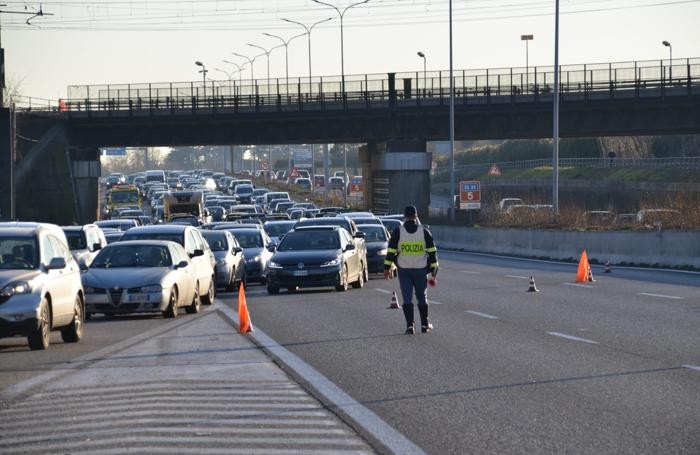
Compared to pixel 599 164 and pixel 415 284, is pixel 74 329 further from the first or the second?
pixel 599 164

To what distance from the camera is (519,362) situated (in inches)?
642

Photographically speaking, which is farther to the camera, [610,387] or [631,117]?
[631,117]

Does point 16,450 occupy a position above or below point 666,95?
below

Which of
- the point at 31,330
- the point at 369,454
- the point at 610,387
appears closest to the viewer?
the point at 369,454

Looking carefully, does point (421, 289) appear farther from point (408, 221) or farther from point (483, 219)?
point (483, 219)

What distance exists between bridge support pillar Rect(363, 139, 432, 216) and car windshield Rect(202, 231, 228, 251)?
146 feet

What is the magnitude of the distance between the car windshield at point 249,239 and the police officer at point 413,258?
17.5 metres

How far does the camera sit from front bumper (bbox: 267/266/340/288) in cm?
3167

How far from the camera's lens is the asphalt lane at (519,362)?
11.2 m

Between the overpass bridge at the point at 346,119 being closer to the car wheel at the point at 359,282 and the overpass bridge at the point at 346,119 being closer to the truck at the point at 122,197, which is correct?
the truck at the point at 122,197

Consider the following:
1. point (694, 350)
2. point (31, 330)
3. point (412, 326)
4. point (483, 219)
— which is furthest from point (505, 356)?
point (483, 219)

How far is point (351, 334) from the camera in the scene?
20.6 meters

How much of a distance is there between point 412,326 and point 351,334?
85 cm

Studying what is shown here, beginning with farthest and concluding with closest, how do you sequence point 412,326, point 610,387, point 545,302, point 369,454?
point 545,302 < point 412,326 < point 610,387 < point 369,454
